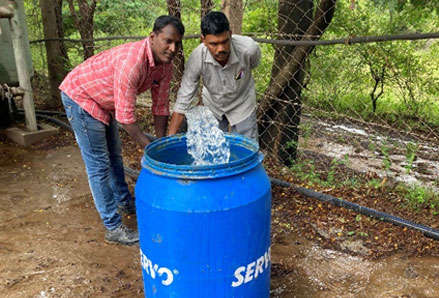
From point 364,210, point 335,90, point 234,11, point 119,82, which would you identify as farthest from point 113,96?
point 335,90

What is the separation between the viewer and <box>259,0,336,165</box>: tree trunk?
3414 millimetres

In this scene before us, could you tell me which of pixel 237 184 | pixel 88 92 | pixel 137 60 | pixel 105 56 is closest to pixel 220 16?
pixel 137 60

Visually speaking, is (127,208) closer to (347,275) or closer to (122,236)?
(122,236)

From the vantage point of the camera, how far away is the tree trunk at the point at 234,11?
338 cm

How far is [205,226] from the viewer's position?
1.65 m

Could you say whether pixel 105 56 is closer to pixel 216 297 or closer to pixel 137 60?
pixel 137 60

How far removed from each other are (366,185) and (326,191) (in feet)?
1.26

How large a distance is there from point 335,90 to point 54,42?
13.3 ft

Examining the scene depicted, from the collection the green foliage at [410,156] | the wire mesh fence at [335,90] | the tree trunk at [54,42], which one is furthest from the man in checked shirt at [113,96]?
the tree trunk at [54,42]

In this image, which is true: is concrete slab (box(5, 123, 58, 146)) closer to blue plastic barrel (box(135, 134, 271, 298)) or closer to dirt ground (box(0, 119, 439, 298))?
dirt ground (box(0, 119, 439, 298))

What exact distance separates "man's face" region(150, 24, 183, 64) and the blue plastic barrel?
0.74 meters

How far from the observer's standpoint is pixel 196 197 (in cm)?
165

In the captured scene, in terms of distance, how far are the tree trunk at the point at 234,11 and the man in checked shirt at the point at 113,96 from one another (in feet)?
3.24

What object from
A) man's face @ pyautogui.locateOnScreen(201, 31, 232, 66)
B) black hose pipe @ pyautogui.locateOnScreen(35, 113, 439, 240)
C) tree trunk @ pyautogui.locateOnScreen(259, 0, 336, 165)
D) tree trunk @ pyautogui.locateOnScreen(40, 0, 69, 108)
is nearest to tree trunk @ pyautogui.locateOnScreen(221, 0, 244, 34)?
tree trunk @ pyautogui.locateOnScreen(259, 0, 336, 165)
